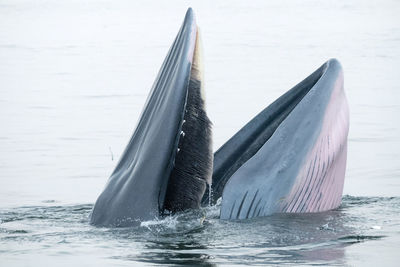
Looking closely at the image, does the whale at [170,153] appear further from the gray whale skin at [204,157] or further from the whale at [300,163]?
the whale at [300,163]

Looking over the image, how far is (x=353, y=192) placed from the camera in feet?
41.7

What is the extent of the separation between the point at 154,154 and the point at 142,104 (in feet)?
32.2

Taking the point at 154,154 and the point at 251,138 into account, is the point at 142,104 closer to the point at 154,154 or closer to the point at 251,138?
the point at 251,138

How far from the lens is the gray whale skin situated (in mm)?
9734

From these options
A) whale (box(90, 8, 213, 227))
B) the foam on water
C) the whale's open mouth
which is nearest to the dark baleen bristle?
whale (box(90, 8, 213, 227))

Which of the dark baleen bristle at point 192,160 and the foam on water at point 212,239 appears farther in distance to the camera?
the dark baleen bristle at point 192,160

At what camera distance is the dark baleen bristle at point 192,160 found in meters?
9.90

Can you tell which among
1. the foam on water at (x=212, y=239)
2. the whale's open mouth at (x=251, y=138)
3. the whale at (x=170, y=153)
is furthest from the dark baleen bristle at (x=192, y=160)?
the whale's open mouth at (x=251, y=138)

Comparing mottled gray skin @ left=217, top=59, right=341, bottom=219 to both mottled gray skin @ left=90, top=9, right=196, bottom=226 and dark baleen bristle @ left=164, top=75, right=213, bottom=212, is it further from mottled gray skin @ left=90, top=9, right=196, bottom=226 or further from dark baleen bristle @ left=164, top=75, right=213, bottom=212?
mottled gray skin @ left=90, top=9, right=196, bottom=226

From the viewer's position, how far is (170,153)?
9.69m

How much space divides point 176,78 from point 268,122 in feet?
3.90

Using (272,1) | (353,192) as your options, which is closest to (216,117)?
(353,192)

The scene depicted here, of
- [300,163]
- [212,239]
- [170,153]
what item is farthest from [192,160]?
[300,163]

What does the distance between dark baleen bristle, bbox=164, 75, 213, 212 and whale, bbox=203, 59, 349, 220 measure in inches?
9.1
